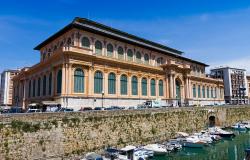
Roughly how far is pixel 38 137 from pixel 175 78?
5194 centimetres

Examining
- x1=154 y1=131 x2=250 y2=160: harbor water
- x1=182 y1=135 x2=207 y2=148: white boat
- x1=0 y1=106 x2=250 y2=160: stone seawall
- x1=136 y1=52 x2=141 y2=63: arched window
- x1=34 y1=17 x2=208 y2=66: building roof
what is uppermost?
x1=34 y1=17 x2=208 y2=66: building roof

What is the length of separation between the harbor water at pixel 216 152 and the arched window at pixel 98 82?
Result: 22.1 meters

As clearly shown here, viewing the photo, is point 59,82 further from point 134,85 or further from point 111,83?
point 134,85

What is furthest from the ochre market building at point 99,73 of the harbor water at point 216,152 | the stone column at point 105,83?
the harbor water at point 216,152

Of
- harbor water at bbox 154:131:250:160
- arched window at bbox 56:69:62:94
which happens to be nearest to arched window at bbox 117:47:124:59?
arched window at bbox 56:69:62:94

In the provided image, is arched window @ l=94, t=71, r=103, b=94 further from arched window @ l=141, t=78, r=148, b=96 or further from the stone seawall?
arched window @ l=141, t=78, r=148, b=96

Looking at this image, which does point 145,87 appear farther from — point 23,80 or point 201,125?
point 23,80

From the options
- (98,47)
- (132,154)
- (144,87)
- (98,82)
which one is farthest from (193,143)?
(98,47)

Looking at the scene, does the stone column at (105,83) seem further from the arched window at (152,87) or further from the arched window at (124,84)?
the arched window at (152,87)

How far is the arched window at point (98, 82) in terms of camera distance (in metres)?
52.3

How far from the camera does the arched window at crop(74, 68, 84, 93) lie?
48500 millimetres

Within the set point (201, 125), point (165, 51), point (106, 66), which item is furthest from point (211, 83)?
point (106, 66)

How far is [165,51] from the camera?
7962 centimetres

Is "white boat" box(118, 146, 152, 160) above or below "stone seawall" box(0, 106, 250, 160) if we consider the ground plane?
below
